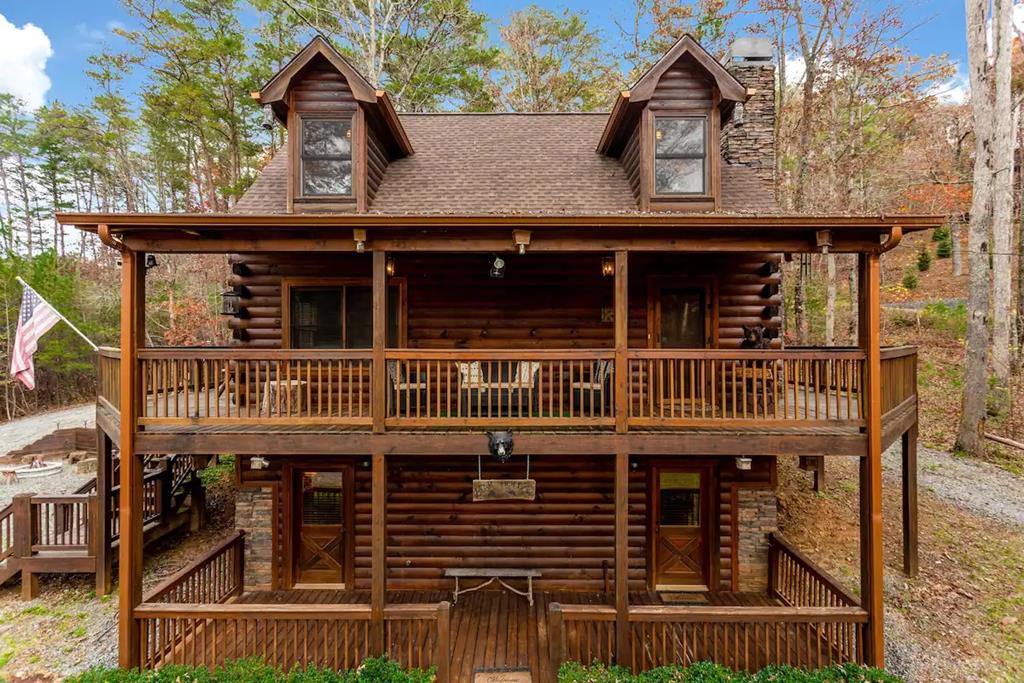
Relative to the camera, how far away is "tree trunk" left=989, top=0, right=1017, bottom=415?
11.5 m

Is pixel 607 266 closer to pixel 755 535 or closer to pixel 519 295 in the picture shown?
pixel 519 295

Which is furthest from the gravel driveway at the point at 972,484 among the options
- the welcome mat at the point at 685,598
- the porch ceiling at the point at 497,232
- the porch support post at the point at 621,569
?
the porch support post at the point at 621,569

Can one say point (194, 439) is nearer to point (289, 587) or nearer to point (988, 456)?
point (289, 587)

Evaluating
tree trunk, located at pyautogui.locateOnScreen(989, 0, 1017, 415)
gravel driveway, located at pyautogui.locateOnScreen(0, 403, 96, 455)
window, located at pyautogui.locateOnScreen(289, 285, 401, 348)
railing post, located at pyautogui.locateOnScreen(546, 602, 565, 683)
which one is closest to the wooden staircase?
window, located at pyautogui.locateOnScreen(289, 285, 401, 348)

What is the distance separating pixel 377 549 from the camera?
19.1 ft

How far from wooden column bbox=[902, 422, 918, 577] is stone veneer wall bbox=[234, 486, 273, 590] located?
10912mm

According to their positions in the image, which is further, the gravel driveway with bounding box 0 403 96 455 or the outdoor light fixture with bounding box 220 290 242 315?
the gravel driveway with bounding box 0 403 96 455

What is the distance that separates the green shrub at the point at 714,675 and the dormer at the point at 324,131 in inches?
291

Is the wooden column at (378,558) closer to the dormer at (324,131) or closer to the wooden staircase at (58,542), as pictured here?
the wooden staircase at (58,542)

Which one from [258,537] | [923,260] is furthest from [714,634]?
[923,260]

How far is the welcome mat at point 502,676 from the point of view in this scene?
18.9ft

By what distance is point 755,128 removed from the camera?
387 inches

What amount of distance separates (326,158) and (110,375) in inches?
187

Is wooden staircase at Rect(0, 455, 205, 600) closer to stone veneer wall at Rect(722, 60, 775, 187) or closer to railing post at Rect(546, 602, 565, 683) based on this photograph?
railing post at Rect(546, 602, 565, 683)
